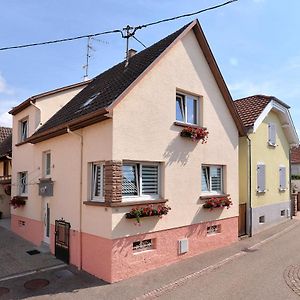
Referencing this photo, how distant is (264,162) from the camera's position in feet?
53.1

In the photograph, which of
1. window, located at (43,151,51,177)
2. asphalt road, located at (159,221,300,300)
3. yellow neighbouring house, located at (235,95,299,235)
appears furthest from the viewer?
yellow neighbouring house, located at (235,95,299,235)

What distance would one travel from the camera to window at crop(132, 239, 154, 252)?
30.4ft

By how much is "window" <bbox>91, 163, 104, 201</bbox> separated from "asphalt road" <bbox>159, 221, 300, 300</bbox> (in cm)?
331

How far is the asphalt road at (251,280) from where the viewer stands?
7.62 meters

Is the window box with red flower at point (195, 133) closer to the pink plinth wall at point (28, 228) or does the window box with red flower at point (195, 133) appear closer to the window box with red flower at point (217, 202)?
the window box with red flower at point (217, 202)

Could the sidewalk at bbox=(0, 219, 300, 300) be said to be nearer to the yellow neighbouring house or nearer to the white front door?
the white front door

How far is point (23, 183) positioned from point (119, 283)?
28.9ft

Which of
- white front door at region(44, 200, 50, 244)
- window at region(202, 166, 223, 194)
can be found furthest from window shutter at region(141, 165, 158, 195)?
white front door at region(44, 200, 50, 244)

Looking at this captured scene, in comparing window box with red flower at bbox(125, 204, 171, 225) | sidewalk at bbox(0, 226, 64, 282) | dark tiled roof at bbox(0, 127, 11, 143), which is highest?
dark tiled roof at bbox(0, 127, 11, 143)

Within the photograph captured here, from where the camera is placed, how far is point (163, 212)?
9.60 m

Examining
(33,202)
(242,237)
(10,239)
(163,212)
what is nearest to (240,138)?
(242,237)

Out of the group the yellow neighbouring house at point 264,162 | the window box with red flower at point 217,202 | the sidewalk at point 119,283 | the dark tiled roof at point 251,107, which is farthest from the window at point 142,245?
the dark tiled roof at point 251,107

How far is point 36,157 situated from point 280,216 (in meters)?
12.6

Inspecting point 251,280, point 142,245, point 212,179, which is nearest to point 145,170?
point 142,245
